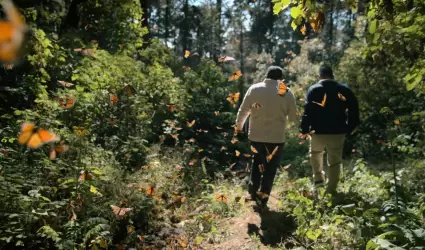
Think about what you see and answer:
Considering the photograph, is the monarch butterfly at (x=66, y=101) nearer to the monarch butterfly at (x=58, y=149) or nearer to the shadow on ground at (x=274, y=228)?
the monarch butterfly at (x=58, y=149)

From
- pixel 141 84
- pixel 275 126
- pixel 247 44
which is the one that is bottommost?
pixel 275 126

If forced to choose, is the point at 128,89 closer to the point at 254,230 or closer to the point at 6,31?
the point at 254,230

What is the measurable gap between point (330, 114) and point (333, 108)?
101mm

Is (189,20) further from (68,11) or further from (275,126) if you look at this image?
(275,126)

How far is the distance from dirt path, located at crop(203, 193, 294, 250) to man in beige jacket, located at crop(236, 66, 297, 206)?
318mm

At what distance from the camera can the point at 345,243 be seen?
3.89 meters

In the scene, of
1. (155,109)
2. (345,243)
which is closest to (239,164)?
(155,109)

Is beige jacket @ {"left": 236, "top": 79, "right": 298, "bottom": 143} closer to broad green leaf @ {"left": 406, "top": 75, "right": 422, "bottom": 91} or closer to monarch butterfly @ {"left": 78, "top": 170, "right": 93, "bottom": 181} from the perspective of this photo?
broad green leaf @ {"left": 406, "top": 75, "right": 422, "bottom": 91}

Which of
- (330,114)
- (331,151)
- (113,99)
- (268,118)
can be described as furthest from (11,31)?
(113,99)

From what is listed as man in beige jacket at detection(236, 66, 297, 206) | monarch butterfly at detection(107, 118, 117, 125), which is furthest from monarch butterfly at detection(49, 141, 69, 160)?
man in beige jacket at detection(236, 66, 297, 206)

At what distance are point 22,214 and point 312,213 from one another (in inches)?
129

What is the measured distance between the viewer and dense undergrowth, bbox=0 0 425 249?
3695 millimetres

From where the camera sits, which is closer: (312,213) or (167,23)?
(312,213)

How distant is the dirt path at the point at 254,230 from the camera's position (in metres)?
4.49
